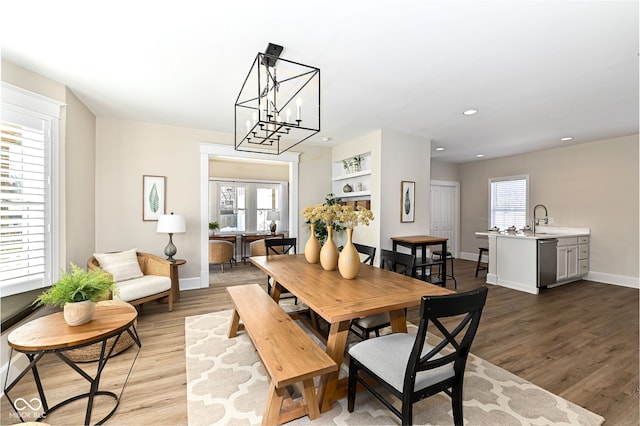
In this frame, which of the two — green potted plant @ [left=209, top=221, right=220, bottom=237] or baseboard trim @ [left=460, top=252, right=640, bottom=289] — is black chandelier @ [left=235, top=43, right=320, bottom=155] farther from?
baseboard trim @ [left=460, top=252, right=640, bottom=289]

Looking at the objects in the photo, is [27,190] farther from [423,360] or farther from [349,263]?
[423,360]

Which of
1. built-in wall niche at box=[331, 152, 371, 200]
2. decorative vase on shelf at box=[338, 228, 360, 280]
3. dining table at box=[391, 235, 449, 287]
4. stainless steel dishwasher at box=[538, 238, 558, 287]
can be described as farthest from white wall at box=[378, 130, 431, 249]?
decorative vase on shelf at box=[338, 228, 360, 280]

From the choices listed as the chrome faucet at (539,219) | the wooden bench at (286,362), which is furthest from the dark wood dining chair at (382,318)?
the chrome faucet at (539,219)

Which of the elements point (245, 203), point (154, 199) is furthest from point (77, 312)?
point (245, 203)

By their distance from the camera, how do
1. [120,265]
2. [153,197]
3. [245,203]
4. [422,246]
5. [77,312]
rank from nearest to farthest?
1. [77,312]
2. [120,265]
3. [153,197]
4. [422,246]
5. [245,203]

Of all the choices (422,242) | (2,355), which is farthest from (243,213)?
(2,355)

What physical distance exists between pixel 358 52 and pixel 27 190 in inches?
128

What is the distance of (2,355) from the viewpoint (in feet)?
6.95

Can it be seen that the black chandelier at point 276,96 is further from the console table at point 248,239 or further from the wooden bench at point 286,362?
the console table at point 248,239

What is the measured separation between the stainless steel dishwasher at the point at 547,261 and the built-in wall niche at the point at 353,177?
2.95 meters

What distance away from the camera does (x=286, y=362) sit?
5.27 feet

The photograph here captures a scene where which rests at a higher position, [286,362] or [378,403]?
[286,362]

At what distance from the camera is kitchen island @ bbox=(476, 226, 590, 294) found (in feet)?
15.3

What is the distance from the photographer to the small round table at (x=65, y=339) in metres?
1.58
